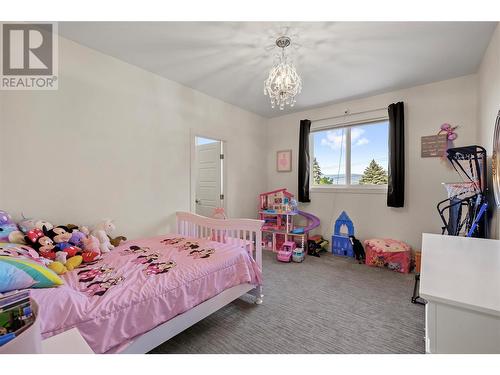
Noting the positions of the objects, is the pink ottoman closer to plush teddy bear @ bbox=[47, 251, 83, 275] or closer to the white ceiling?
the white ceiling

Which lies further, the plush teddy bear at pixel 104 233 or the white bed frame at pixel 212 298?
the plush teddy bear at pixel 104 233

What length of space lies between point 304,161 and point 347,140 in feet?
2.48

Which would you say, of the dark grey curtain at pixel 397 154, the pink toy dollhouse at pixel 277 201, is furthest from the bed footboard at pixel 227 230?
the dark grey curtain at pixel 397 154

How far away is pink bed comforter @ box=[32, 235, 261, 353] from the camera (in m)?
1.05

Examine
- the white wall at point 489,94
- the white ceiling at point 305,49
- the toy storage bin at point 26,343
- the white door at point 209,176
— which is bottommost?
the toy storage bin at point 26,343

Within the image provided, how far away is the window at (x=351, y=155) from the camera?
131 inches

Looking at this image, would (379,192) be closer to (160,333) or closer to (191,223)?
(191,223)

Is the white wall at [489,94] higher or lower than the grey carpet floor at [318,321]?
higher

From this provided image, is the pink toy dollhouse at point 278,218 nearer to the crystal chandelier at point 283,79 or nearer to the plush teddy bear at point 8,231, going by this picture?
the crystal chandelier at point 283,79

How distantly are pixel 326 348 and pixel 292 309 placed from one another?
504 millimetres

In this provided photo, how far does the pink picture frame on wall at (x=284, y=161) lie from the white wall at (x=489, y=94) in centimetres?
247

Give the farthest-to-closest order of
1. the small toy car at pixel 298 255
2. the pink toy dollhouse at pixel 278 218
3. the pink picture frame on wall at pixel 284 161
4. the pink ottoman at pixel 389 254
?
the pink picture frame on wall at pixel 284 161, the pink toy dollhouse at pixel 278 218, the small toy car at pixel 298 255, the pink ottoman at pixel 389 254
